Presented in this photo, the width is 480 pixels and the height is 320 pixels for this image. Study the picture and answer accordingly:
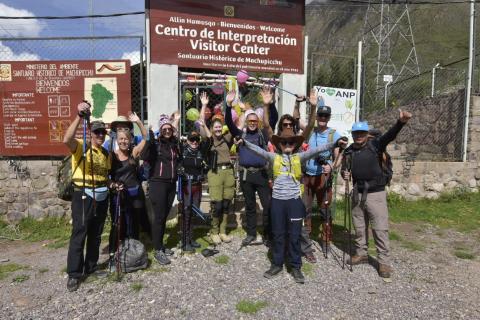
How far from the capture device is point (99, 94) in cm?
685

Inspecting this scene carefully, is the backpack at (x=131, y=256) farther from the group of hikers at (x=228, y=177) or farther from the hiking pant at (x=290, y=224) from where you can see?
the hiking pant at (x=290, y=224)

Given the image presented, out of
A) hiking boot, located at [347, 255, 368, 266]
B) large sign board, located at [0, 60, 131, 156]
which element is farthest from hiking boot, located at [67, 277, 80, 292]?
hiking boot, located at [347, 255, 368, 266]

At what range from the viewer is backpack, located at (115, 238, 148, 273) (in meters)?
4.70

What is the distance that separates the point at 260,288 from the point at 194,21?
5120mm

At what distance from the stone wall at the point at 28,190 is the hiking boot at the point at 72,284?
10.7 feet

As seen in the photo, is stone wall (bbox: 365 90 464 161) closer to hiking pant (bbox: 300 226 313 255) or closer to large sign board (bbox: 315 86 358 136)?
large sign board (bbox: 315 86 358 136)

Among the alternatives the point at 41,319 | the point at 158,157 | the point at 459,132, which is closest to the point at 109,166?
the point at 158,157

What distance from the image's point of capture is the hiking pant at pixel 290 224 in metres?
4.51

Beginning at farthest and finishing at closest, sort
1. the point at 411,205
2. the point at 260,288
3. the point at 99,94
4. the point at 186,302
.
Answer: the point at 411,205, the point at 99,94, the point at 260,288, the point at 186,302

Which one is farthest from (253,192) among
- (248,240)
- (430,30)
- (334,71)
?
(430,30)

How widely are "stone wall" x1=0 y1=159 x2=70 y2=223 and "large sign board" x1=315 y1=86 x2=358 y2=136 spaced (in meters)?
6.04

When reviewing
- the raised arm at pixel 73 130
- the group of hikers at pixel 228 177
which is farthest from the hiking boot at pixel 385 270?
the raised arm at pixel 73 130

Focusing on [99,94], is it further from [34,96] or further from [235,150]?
[235,150]

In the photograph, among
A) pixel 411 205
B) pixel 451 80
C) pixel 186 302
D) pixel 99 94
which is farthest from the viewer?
pixel 451 80
